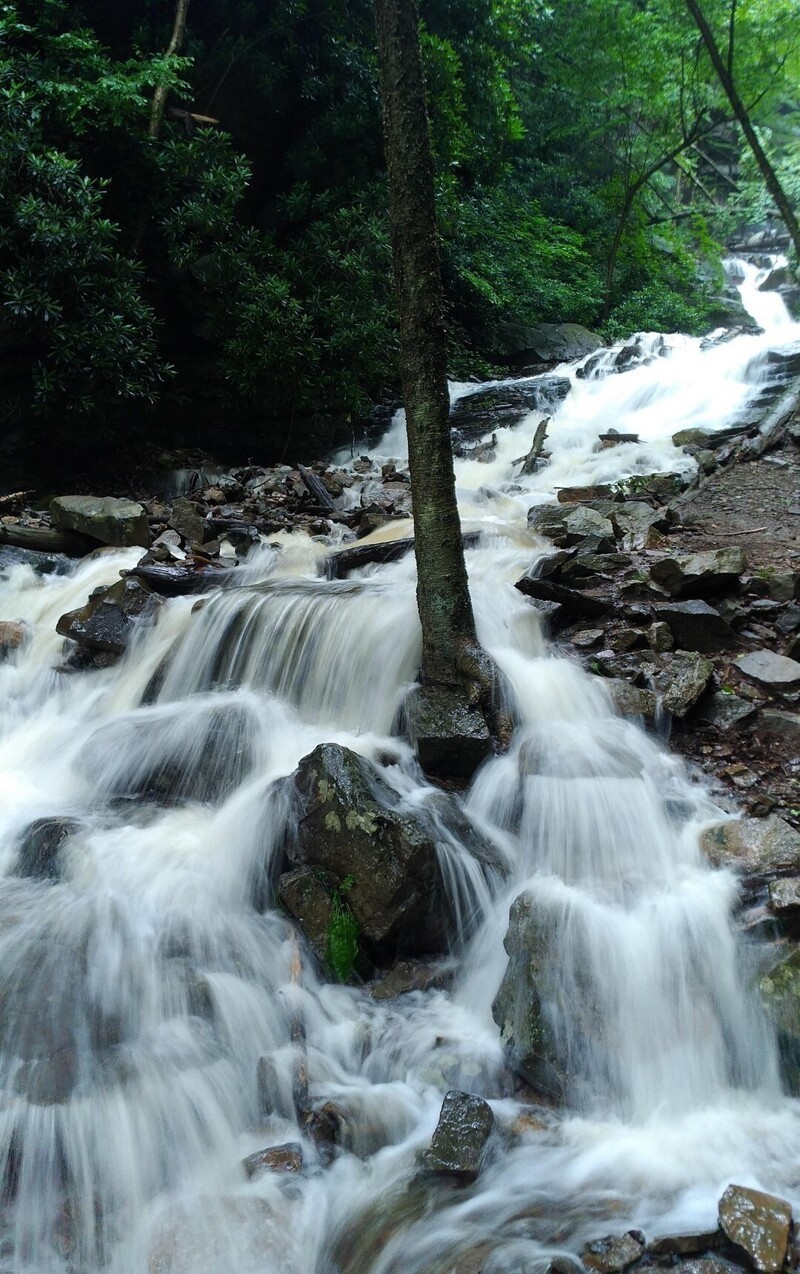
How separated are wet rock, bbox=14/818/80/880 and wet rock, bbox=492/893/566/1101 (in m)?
2.33

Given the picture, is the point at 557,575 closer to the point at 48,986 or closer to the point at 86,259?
the point at 48,986

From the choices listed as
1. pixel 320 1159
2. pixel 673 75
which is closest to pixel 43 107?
pixel 320 1159

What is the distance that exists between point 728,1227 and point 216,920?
2350mm

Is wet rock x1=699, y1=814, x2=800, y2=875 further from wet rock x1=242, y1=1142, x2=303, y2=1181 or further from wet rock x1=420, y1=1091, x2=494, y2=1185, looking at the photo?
wet rock x1=242, y1=1142, x2=303, y2=1181

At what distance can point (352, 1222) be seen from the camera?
246cm

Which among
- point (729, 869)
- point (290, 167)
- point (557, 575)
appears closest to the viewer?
point (729, 869)

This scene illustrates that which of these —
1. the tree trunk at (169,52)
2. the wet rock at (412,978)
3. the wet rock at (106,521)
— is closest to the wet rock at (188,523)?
the wet rock at (106,521)

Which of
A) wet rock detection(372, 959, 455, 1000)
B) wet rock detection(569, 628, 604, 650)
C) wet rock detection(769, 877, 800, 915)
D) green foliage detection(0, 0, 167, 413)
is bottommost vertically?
wet rock detection(372, 959, 455, 1000)

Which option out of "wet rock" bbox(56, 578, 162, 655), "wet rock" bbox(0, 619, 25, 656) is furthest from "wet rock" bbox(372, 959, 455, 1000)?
"wet rock" bbox(0, 619, 25, 656)

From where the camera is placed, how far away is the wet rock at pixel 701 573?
17.0 ft

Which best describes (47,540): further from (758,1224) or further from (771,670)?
(758,1224)

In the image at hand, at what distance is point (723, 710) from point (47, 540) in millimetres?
6711

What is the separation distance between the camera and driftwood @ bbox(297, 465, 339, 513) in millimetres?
9677

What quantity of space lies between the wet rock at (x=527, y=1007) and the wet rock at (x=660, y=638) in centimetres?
215
